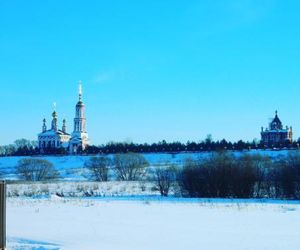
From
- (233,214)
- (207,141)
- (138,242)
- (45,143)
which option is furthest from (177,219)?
(45,143)

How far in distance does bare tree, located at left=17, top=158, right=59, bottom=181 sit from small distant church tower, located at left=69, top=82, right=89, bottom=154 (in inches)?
2231

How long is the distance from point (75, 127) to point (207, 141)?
41974mm

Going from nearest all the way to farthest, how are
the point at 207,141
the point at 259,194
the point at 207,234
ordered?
the point at 207,234
the point at 259,194
the point at 207,141

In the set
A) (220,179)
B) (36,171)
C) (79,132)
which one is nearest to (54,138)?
(79,132)

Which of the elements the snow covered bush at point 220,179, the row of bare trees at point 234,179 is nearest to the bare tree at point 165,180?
the row of bare trees at point 234,179

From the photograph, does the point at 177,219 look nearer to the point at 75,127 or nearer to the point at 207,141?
the point at 207,141

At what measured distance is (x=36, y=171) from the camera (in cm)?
7331

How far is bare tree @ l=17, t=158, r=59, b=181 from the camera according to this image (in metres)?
71.2

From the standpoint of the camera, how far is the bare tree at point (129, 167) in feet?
227

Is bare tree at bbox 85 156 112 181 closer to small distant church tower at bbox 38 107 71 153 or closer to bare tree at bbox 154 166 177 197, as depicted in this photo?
bare tree at bbox 154 166 177 197

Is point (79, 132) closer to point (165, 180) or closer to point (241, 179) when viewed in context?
point (165, 180)

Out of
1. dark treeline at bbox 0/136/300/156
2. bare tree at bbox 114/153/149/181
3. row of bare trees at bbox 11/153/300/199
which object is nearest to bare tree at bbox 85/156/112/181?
bare tree at bbox 114/153/149/181

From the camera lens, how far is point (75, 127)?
14912cm

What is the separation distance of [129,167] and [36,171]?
535 inches
